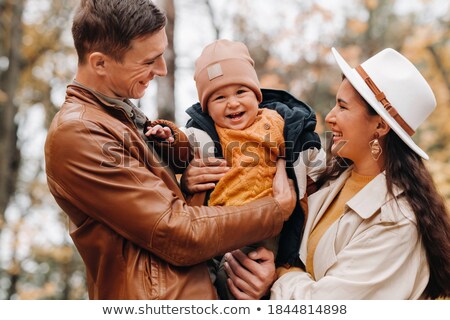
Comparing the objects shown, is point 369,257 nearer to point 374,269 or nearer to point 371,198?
point 374,269

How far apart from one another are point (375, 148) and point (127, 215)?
4.61ft

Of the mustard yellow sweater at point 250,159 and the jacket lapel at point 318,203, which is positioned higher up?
the mustard yellow sweater at point 250,159

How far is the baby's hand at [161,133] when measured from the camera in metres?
2.90

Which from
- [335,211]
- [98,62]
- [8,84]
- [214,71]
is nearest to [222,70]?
[214,71]

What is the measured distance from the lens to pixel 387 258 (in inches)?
107

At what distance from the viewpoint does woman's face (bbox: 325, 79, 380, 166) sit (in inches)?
117

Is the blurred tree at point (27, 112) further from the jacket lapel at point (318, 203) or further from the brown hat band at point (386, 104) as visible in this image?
the brown hat band at point (386, 104)

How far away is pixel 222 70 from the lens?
3090 mm

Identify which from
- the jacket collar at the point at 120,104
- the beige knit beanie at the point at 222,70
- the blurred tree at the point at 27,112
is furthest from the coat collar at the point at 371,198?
the blurred tree at the point at 27,112

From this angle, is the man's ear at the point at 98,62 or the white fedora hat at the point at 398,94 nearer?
the man's ear at the point at 98,62

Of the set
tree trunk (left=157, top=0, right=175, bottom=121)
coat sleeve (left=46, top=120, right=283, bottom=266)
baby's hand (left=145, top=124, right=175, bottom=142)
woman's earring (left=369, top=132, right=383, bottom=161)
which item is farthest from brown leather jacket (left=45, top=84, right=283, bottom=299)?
tree trunk (left=157, top=0, right=175, bottom=121)

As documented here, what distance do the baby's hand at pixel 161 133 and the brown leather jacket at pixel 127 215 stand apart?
0.23m
